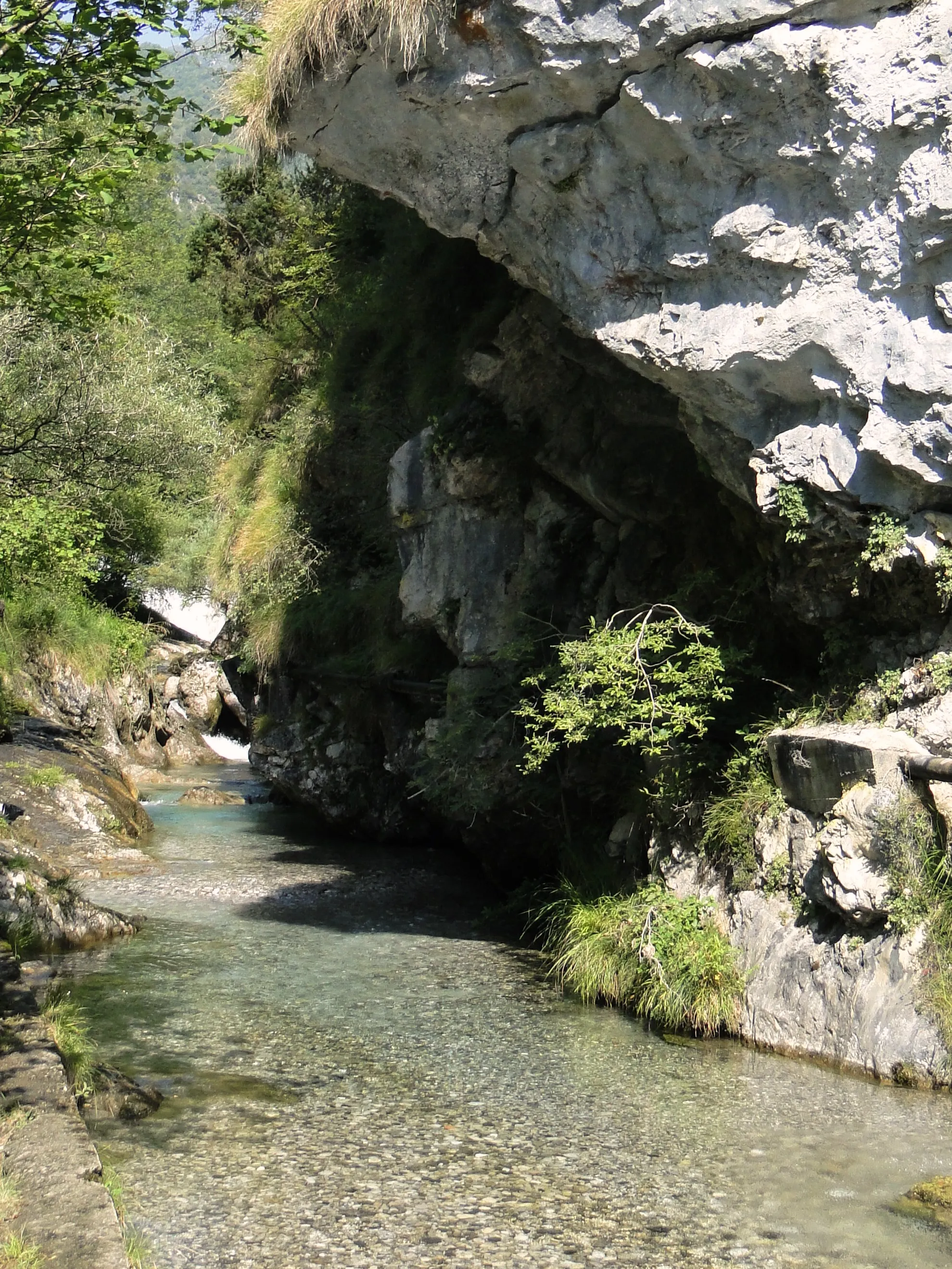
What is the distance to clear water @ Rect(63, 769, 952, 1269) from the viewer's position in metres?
5.51

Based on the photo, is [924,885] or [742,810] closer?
[924,885]

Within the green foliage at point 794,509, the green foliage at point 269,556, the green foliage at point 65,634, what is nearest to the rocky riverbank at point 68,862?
the green foliage at point 65,634

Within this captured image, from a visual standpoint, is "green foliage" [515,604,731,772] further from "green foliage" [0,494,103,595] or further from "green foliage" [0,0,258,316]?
"green foliage" [0,494,103,595]

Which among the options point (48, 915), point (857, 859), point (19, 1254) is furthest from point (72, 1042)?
point (857, 859)

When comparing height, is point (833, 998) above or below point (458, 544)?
below

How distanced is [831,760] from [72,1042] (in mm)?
5407

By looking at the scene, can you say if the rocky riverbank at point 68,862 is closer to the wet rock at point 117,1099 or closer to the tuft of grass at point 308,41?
the wet rock at point 117,1099

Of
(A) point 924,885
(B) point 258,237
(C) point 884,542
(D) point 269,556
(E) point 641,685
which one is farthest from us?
(B) point 258,237

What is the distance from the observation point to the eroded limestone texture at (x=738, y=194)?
24.6ft

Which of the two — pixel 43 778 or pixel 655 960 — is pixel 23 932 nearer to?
pixel 655 960

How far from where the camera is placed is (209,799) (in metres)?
20.5

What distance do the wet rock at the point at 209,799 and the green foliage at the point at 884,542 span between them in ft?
47.9

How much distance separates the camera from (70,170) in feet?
22.5

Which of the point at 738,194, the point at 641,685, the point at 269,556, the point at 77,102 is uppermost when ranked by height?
the point at 738,194
